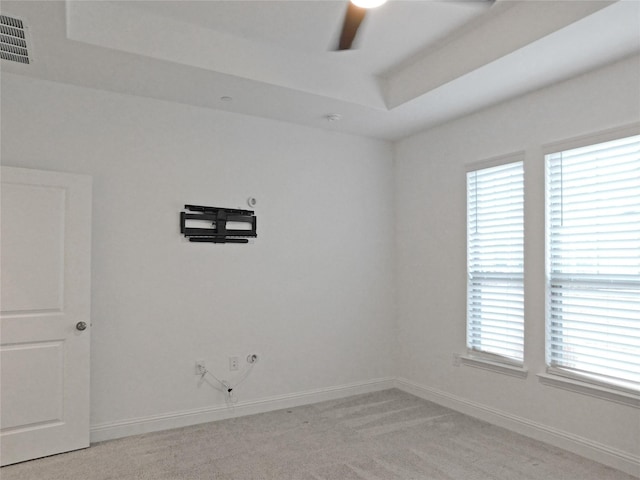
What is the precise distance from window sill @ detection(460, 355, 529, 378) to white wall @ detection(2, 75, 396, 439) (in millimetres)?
1040

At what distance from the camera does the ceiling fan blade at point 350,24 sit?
224 cm

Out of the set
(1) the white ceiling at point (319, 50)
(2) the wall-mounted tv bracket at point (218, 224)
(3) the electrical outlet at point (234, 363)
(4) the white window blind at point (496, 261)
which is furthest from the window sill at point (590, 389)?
(2) the wall-mounted tv bracket at point (218, 224)

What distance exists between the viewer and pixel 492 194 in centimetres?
400

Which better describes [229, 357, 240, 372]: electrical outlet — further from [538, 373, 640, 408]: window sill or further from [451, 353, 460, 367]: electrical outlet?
[538, 373, 640, 408]: window sill

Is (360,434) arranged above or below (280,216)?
below

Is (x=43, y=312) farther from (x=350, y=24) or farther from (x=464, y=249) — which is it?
(x=464, y=249)

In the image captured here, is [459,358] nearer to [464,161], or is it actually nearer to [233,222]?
[464,161]

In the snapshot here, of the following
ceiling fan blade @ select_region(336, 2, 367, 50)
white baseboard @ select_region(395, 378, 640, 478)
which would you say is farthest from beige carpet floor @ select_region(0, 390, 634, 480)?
ceiling fan blade @ select_region(336, 2, 367, 50)

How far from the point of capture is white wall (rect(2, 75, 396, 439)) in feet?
11.6

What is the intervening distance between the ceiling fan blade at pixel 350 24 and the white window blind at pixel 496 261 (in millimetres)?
1977

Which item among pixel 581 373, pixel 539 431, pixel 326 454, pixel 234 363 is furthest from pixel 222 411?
pixel 581 373

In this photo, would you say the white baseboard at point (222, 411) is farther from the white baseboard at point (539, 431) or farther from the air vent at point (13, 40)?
the air vent at point (13, 40)

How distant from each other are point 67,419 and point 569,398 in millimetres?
3548

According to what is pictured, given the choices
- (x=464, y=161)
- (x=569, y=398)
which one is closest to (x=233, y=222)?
(x=464, y=161)
